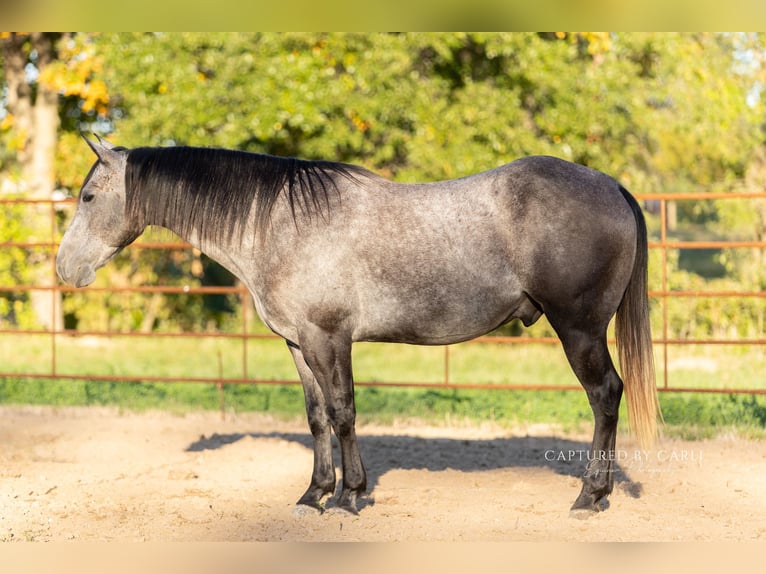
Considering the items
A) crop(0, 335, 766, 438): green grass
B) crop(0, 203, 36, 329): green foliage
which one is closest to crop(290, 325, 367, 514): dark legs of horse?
crop(0, 335, 766, 438): green grass

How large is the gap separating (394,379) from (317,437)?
498 cm

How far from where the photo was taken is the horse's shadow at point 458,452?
5648 mm

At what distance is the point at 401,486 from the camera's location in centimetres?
519

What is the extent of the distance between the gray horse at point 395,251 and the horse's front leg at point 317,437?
125mm

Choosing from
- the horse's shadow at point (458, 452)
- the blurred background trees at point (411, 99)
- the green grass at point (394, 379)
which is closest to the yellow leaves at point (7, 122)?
the blurred background trees at point (411, 99)

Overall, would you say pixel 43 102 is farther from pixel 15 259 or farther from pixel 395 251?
pixel 395 251

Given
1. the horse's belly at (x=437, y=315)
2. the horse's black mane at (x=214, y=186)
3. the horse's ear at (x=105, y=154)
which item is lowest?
the horse's belly at (x=437, y=315)

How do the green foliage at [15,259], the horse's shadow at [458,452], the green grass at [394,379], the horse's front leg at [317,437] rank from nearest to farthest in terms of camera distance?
the horse's front leg at [317,437]
the horse's shadow at [458,452]
the green grass at [394,379]
the green foliage at [15,259]

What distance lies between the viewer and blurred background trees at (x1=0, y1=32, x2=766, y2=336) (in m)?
11.6

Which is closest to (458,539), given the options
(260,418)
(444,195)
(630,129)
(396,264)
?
(396,264)

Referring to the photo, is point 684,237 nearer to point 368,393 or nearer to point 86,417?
point 368,393

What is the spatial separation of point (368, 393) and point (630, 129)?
24.3ft

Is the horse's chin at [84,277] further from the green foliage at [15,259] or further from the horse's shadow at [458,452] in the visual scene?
the green foliage at [15,259]

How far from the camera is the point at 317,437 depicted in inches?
189
